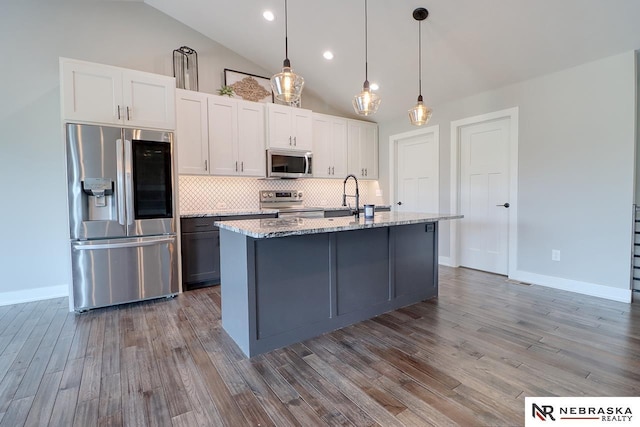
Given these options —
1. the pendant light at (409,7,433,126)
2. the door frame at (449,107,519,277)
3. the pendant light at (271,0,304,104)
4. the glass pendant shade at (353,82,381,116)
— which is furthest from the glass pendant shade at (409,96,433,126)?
the door frame at (449,107,519,277)

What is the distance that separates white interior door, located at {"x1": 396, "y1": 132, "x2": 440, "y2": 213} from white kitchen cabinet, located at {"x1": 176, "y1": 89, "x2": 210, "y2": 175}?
3.27 m

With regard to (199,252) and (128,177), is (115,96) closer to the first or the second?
(128,177)

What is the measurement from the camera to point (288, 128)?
4.70 meters

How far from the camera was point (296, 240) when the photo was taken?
2.32m

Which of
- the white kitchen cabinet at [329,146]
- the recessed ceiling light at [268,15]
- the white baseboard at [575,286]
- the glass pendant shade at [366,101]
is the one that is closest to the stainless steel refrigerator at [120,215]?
the recessed ceiling light at [268,15]

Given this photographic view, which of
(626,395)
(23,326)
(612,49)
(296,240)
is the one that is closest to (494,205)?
(612,49)

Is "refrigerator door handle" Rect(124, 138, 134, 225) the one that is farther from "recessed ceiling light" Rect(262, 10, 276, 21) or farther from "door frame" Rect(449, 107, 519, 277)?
"door frame" Rect(449, 107, 519, 277)

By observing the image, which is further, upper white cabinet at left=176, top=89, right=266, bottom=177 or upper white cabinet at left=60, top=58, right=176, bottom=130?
upper white cabinet at left=176, top=89, right=266, bottom=177

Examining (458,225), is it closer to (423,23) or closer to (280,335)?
(423,23)

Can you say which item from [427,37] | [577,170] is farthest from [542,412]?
[427,37]

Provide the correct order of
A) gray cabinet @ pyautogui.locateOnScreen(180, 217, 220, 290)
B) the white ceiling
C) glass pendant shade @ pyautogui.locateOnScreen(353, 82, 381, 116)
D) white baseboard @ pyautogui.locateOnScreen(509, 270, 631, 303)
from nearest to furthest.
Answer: glass pendant shade @ pyautogui.locateOnScreen(353, 82, 381, 116) → the white ceiling → white baseboard @ pyautogui.locateOnScreen(509, 270, 631, 303) → gray cabinet @ pyautogui.locateOnScreen(180, 217, 220, 290)

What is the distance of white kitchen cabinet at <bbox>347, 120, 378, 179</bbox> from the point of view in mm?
5492

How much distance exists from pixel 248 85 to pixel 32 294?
3.79 metres

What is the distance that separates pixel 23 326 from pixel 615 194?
5.78 meters
